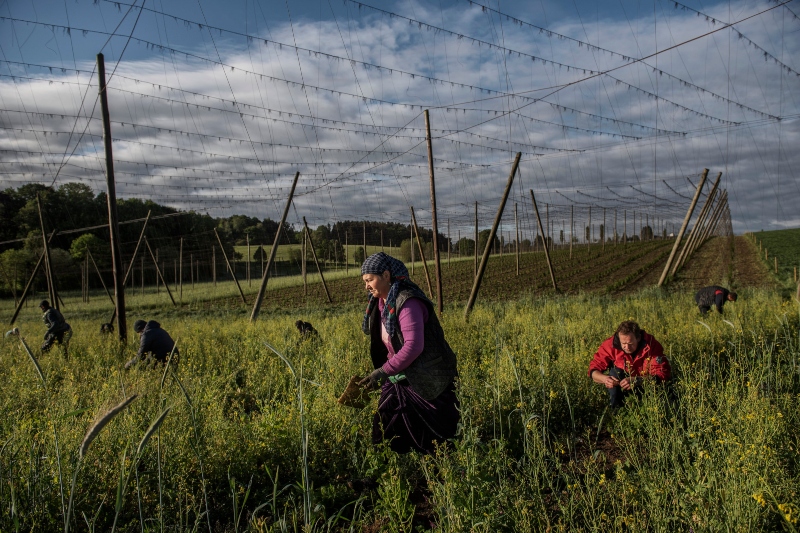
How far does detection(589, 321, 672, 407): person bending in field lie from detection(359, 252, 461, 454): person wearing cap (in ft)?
5.21

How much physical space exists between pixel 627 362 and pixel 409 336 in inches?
76.6

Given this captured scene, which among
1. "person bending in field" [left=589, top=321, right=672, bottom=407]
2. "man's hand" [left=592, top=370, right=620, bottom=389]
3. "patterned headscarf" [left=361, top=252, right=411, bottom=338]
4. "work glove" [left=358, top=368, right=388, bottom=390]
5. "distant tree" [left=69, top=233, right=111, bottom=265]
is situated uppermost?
"distant tree" [left=69, top=233, right=111, bottom=265]

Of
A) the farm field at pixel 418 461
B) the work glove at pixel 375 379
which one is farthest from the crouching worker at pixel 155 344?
the work glove at pixel 375 379

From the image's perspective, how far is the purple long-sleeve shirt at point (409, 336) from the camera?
299cm

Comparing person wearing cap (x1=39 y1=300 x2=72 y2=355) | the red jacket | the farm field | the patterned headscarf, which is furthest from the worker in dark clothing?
person wearing cap (x1=39 y1=300 x2=72 y2=355)

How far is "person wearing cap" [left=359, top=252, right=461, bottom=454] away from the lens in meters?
3.03

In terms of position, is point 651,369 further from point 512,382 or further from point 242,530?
point 242,530

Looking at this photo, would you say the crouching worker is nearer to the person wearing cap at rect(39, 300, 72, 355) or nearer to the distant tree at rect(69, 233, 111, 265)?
the person wearing cap at rect(39, 300, 72, 355)

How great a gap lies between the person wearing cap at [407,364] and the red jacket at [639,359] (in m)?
1.64

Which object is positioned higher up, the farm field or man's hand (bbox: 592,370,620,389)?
man's hand (bbox: 592,370,620,389)

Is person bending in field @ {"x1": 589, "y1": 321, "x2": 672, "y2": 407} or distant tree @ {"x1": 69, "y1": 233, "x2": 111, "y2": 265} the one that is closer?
person bending in field @ {"x1": 589, "y1": 321, "x2": 672, "y2": 407}

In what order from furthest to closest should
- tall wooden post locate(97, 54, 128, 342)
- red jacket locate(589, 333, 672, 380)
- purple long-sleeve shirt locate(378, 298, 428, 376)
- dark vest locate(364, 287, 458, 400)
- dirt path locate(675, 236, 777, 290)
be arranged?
1. dirt path locate(675, 236, 777, 290)
2. tall wooden post locate(97, 54, 128, 342)
3. red jacket locate(589, 333, 672, 380)
4. dark vest locate(364, 287, 458, 400)
5. purple long-sleeve shirt locate(378, 298, 428, 376)

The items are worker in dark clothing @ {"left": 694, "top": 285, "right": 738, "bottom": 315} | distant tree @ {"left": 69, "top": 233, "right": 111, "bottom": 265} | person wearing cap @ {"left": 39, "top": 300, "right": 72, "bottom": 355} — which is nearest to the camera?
worker in dark clothing @ {"left": 694, "top": 285, "right": 738, "bottom": 315}

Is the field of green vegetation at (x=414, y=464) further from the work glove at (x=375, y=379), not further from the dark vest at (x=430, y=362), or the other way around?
the work glove at (x=375, y=379)
